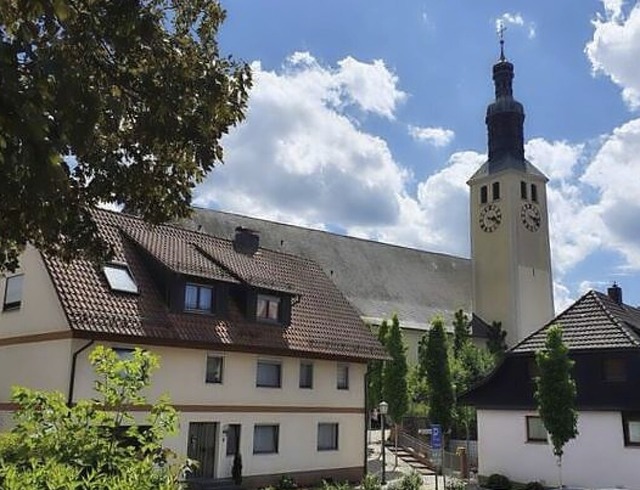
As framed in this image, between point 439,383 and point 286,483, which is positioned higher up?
point 439,383

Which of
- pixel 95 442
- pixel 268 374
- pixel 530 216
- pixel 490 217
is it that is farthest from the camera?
pixel 490 217

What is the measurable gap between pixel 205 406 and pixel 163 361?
2096 millimetres

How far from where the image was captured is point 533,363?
1024 inches

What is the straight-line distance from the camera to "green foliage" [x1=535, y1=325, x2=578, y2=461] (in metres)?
21.9

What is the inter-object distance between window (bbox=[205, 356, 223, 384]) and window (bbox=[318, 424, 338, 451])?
16.2 feet

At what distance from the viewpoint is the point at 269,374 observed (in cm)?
2453

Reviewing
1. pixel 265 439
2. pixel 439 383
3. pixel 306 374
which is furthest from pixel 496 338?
pixel 265 439

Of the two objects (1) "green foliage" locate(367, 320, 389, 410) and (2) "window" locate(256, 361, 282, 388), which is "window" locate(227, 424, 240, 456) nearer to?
(2) "window" locate(256, 361, 282, 388)

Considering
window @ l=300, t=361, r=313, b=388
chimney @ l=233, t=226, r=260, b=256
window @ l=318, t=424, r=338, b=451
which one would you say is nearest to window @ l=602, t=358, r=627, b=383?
window @ l=318, t=424, r=338, b=451

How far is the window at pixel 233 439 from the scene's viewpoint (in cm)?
2275

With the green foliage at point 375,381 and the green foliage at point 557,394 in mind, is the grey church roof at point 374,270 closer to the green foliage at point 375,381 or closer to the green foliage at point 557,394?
the green foliage at point 375,381

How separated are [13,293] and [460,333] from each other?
33.3 meters

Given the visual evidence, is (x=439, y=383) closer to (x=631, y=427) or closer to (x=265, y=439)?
(x=631, y=427)

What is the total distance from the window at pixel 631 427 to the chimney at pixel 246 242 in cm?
1494
